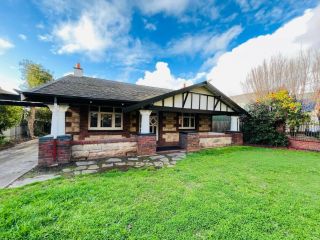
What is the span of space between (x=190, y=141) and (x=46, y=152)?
6.49 meters

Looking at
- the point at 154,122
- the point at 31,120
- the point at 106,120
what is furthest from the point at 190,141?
the point at 31,120

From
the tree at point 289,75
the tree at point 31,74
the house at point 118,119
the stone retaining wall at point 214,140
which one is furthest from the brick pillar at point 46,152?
the tree at point 289,75

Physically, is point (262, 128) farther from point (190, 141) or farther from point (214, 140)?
point (190, 141)

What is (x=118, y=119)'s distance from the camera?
921 cm

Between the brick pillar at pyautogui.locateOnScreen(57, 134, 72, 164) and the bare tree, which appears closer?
the brick pillar at pyautogui.locateOnScreen(57, 134, 72, 164)

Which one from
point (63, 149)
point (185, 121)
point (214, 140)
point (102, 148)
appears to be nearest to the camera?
point (63, 149)

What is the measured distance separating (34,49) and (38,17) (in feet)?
9.03

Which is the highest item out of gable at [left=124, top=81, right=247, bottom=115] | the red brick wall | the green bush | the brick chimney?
the brick chimney

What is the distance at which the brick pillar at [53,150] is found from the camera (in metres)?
5.44

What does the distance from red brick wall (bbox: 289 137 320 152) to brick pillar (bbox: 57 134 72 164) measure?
42.5ft

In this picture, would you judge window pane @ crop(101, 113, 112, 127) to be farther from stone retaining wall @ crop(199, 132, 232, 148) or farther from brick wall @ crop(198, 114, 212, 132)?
brick wall @ crop(198, 114, 212, 132)

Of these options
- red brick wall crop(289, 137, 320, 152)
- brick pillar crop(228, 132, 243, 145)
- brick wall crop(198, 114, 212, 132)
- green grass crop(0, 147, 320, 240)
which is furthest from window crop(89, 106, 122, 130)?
red brick wall crop(289, 137, 320, 152)

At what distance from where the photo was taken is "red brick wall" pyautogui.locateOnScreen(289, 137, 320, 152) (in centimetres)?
917

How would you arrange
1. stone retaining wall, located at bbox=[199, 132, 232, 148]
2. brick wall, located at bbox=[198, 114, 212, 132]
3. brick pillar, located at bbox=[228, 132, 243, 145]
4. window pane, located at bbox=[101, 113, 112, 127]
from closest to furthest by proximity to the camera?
window pane, located at bbox=[101, 113, 112, 127], stone retaining wall, located at bbox=[199, 132, 232, 148], brick pillar, located at bbox=[228, 132, 243, 145], brick wall, located at bbox=[198, 114, 212, 132]
